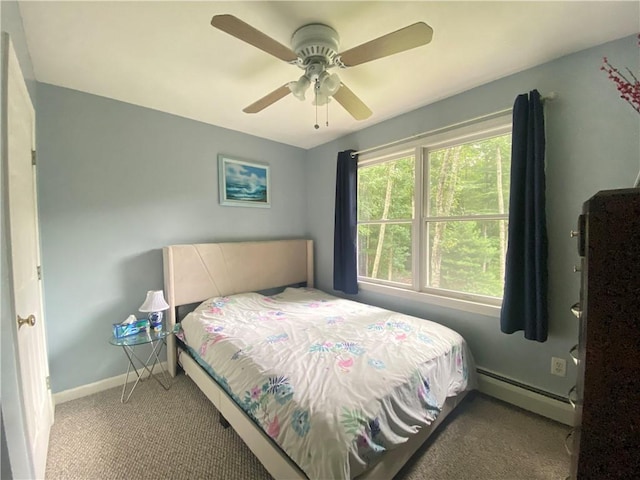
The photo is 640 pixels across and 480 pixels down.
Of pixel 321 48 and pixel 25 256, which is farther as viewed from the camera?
pixel 321 48

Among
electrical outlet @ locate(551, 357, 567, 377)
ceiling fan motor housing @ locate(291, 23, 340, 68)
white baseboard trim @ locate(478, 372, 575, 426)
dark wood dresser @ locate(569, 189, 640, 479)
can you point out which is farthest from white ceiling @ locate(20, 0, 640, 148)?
white baseboard trim @ locate(478, 372, 575, 426)

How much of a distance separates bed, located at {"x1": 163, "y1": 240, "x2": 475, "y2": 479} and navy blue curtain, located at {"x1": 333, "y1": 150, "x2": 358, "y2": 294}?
1.09ft

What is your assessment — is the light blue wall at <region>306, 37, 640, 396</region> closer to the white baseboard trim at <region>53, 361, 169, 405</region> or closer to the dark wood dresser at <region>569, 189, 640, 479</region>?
the dark wood dresser at <region>569, 189, 640, 479</region>

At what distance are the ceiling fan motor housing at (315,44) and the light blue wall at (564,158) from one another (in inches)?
51.5

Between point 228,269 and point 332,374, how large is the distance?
70.9 inches

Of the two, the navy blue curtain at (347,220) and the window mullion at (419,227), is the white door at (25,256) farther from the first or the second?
the window mullion at (419,227)

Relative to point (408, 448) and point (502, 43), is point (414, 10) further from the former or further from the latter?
point (408, 448)

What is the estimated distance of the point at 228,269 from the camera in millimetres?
2816

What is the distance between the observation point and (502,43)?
1.63 m

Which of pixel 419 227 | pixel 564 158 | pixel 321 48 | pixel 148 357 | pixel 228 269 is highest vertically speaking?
pixel 321 48

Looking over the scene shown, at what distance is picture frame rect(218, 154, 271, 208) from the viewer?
9.55 ft

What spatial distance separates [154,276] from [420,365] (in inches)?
92.8

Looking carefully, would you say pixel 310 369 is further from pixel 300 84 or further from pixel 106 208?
pixel 106 208

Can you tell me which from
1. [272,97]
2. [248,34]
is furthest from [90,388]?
[248,34]
